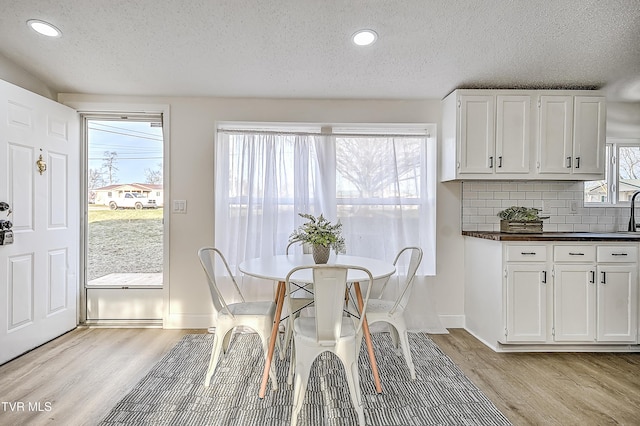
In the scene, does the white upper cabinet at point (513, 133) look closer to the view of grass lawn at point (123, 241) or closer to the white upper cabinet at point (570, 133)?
the white upper cabinet at point (570, 133)

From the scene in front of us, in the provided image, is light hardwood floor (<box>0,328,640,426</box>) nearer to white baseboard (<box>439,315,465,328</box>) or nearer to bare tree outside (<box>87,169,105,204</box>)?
white baseboard (<box>439,315,465,328</box>)

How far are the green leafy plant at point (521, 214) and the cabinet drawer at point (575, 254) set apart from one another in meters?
0.41

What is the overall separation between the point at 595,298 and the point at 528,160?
3.92 ft

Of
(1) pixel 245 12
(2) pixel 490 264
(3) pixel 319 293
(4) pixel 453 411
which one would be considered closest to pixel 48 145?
(1) pixel 245 12

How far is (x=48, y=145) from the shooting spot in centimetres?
286

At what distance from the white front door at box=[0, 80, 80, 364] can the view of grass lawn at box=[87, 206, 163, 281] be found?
196 mm

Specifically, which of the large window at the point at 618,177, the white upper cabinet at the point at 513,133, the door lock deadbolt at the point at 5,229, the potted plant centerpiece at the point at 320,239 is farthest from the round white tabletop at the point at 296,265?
the large window at the point at 618,177

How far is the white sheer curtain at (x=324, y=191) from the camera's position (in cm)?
319

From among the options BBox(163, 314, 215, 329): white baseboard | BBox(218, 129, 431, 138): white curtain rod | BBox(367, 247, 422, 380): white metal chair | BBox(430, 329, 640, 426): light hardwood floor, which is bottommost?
BBox(430, 329, 640, 426): light hardwood floor

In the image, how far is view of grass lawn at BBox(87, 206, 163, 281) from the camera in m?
3.38

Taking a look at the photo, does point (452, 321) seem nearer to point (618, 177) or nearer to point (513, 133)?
point (513, 133)

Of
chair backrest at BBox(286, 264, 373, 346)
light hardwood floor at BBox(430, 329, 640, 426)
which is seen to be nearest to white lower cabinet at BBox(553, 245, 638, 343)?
light hardwood floor at BBox(430, 329, 640, 426)

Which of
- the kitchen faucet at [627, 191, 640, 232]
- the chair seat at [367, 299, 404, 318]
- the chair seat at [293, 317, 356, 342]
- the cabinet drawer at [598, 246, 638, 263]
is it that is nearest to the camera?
the chair seat at [293, 317, 356, 342]

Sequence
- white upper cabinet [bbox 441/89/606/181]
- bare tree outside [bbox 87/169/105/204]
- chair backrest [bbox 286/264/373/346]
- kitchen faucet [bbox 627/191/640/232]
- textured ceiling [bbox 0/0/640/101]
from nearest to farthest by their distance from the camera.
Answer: chair backrest [bbox 286/264/373/346], textured ceiling [bbox 0/0/640/101], white upper cabinet [bbox 441/89/606/181], kitchen faucet [bbox 627/191/640/232], bare tree outside [bbox 87/169/105/204]
